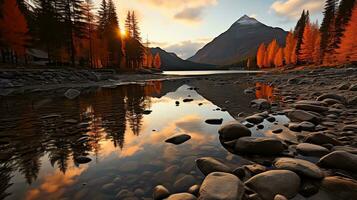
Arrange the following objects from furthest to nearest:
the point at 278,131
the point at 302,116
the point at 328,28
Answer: the point at 328,28 → the point at 302,116 → the point at 278,131

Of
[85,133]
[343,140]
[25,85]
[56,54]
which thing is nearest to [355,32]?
[343,140]

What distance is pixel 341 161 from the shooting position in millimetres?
3480

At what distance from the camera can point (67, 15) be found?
32.3 m

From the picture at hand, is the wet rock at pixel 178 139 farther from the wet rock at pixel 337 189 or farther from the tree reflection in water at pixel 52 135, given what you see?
the wet rock at pixel 337 189

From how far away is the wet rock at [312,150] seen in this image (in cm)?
416

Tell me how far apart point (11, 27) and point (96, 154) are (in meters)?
33.1

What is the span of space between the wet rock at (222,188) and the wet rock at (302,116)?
16.6ft

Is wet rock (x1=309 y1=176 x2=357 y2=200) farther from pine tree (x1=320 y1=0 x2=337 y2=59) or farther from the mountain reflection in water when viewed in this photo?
pine tree (x1=320 y1=0 x2=337 y2=59)

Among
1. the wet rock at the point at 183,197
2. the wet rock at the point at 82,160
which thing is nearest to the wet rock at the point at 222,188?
the wet rock at the point at 183,197

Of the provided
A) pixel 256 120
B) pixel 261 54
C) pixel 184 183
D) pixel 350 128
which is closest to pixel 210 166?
pixel 184 183

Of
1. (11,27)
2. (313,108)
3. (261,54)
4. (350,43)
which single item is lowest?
(313,108)

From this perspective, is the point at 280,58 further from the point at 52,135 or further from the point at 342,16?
the point at 52,135

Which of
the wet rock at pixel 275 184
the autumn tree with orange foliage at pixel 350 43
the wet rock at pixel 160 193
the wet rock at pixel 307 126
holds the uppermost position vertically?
the autumn tree with orange foliage at pixel 350 43

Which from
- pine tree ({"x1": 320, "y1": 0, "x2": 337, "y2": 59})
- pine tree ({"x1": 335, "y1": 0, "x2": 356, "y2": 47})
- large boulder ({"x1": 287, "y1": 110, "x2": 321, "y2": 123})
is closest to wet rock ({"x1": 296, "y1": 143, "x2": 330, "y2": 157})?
large boulder ({"x1": 287, "y1": 110, "x2": 321, "y2": 123})
